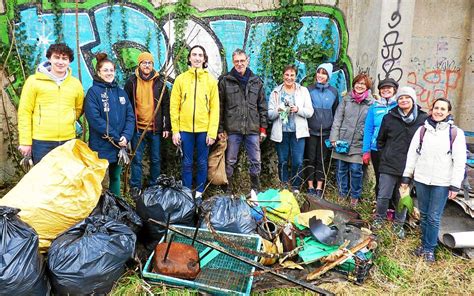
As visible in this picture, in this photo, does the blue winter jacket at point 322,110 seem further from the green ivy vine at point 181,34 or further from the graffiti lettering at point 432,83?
the graffiti lettering at point 432,83

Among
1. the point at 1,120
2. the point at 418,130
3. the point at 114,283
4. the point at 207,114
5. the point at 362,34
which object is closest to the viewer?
the point at 114,283

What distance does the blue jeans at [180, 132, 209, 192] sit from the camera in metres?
4.63

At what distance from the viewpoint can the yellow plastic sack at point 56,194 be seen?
2.99 metres

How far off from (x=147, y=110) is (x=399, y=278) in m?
3.25

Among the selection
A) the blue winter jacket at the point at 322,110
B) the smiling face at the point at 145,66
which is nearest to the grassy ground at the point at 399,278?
the blue winter jacket at the point at 322,110

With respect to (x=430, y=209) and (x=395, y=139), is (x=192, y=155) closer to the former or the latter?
(x=395, y=139)

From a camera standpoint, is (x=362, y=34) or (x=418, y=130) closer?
(x=418, y=130)

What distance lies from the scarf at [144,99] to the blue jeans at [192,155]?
484 mm

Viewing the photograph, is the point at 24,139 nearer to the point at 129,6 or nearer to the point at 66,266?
the point at 66,266

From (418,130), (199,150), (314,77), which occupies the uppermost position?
(314,77)

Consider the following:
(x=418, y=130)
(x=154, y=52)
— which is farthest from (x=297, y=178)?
(x=154, y=52)

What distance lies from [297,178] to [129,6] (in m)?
3.32

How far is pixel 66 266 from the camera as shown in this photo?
262 centimetres

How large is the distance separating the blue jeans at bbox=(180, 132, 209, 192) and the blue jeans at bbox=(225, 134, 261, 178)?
34cm
